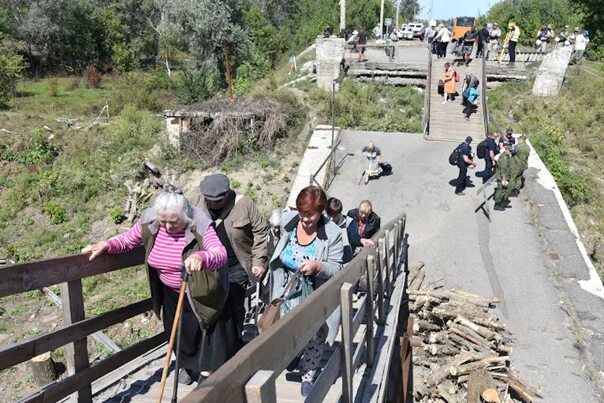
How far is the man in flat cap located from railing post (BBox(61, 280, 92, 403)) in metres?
1.02

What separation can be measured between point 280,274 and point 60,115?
78.7ft

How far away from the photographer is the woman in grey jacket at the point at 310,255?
3.65 meters

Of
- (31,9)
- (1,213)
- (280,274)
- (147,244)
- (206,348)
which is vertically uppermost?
(31,9)

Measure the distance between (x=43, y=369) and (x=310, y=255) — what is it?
683cm

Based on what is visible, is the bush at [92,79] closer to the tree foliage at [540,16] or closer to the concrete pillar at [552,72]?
the tree foliage at [540,16]

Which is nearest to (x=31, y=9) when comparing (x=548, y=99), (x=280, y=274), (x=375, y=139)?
(x=375, y=139)

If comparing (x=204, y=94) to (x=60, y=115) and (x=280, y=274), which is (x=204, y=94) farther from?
(x=280, y=274)

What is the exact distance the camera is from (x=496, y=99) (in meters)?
18.4

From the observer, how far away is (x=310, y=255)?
382 centimetres

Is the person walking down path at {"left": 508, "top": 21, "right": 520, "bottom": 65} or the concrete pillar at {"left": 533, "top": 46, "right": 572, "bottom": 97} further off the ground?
the person walking down path at {"left": 508, "top": 21, "right": 520, "bottom": 65}

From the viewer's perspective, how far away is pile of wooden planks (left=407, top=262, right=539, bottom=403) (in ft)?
21.8

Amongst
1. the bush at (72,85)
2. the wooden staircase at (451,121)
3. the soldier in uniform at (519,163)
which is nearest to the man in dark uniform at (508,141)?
the soldier in uniform at (519,163)

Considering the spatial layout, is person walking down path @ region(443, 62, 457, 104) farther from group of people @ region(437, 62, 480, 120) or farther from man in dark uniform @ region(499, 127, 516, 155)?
man in dark uniform @ region(499, 127, 516, 155)

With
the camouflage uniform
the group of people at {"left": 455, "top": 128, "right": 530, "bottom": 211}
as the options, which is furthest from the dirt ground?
the camouflage uniform
